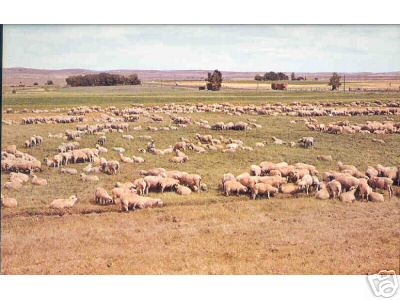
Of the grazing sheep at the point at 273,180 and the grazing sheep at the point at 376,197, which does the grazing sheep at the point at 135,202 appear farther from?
the grazing sheep at the point at 376,197

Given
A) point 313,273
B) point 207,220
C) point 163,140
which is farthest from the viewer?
point 163,140

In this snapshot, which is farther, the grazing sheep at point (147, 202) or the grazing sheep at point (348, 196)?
the grazing sheep at point (348, 196)

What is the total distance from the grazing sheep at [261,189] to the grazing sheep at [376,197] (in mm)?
1867

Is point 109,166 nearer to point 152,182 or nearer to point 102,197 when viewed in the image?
point 102,197

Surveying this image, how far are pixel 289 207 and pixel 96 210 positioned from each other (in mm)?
3696

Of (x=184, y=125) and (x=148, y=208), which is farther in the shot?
(x=184, y=125)

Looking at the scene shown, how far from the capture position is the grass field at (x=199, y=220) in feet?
27.9

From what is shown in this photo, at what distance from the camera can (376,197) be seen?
9.13 m

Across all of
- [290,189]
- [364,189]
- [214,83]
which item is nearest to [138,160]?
[214,83]

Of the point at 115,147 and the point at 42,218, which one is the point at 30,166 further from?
the point at 115,147

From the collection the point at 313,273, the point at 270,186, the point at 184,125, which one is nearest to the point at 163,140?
the point at 184,125

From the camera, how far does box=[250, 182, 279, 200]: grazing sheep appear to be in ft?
29.9

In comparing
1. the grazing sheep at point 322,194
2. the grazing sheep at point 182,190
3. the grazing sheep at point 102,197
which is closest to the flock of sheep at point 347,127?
the grazing sheep at point 322,194

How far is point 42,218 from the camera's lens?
8.80m
